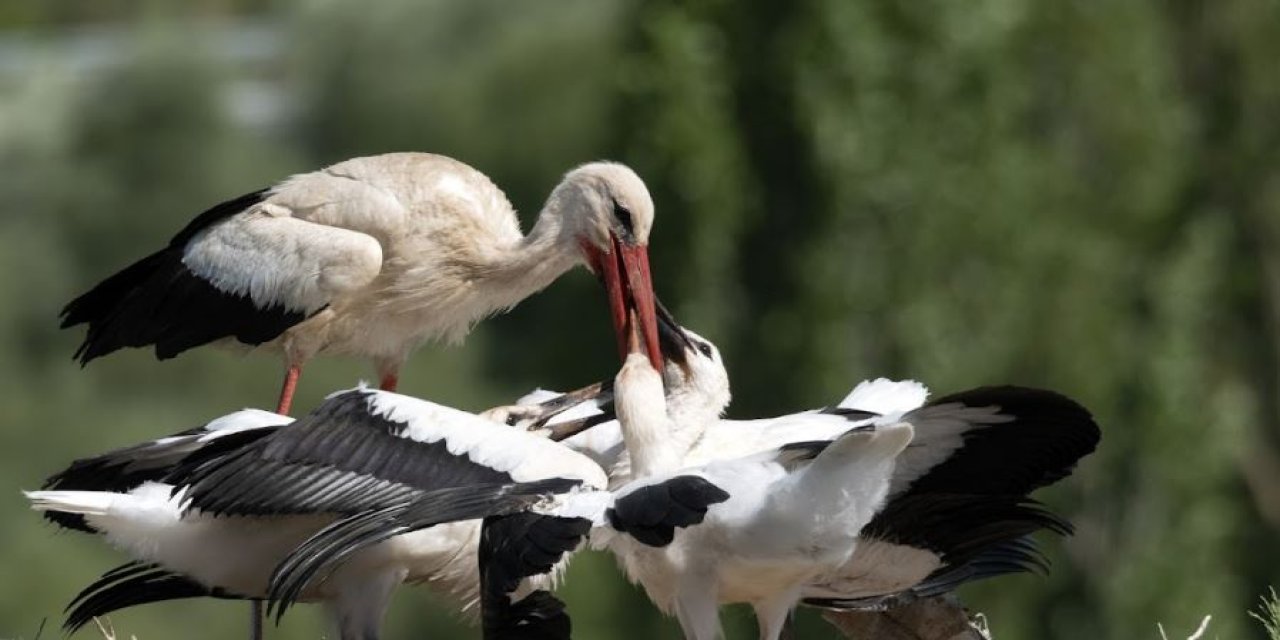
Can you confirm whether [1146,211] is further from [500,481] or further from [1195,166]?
[500,481]

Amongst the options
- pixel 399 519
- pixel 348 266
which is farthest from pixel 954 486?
pixel 348 266

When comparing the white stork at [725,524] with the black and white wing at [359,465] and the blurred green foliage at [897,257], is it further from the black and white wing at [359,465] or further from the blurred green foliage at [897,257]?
the blurred green foliage at [897,257]

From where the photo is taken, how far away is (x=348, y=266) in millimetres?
9602

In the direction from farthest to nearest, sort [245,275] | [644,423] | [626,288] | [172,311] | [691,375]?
[172,311] < [245,275] < [626,288] < [691,375] < [644,423]

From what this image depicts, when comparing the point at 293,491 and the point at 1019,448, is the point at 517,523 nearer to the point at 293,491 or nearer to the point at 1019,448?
the point at 293,491

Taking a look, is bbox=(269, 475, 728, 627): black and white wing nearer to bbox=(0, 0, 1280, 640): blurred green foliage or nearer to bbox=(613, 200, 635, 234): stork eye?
bbox=(613, 200, 635, 234): stork eye

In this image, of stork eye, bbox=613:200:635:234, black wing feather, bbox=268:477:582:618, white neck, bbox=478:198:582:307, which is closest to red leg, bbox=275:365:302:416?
white neck, bbox=478:198:582:307

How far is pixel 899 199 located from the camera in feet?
72.8

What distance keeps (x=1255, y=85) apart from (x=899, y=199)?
16.8ft

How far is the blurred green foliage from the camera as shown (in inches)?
864

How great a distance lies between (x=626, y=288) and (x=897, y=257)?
12990mm

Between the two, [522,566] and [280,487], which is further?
[280,487]

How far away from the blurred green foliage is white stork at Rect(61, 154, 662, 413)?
1082 centimetres

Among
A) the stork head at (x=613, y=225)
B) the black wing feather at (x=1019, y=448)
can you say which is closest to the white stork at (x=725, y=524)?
the black wing feather at (x=1019, y=448)
